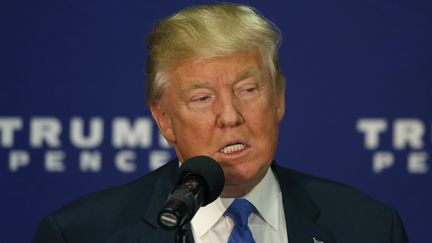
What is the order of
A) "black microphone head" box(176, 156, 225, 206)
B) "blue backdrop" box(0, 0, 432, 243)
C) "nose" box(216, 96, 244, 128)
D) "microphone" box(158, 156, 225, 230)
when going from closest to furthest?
"microphone" box(158, 156, 225, 230) < "black microphone head" box(176, 156, 225, 206) < "nose" box(216, 96, 244, 128) < "blue backdrop" box(0, 0, 432, 243)

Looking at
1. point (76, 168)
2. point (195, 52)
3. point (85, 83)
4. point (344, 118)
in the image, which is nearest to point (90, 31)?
point (85, 83)

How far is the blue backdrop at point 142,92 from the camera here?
2.87m

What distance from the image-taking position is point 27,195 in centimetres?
290

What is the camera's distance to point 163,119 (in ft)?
7.25

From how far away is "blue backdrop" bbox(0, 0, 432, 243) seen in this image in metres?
2.87

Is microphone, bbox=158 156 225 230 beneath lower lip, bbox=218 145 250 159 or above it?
above

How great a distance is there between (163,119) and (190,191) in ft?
1.81

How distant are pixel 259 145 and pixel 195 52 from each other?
206 millimetres

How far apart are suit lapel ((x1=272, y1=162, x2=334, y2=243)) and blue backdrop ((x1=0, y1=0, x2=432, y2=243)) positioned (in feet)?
2.13

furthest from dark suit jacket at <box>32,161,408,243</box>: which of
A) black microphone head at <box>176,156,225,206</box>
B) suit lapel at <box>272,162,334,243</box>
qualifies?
black microphone head at <box>176,156,225,206</box>

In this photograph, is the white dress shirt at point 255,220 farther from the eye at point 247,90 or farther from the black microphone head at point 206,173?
the black microphone head at point 206,173

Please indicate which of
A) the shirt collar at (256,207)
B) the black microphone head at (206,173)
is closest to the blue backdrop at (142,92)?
the shirt collar at (256,207)

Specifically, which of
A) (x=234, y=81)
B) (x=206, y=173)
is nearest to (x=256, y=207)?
(x=234, y=81)

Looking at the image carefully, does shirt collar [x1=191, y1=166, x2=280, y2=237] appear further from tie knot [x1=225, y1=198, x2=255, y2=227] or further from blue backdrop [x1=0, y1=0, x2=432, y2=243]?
blue backdrop [x1=0, y1=0, x2=432, y2=243]
